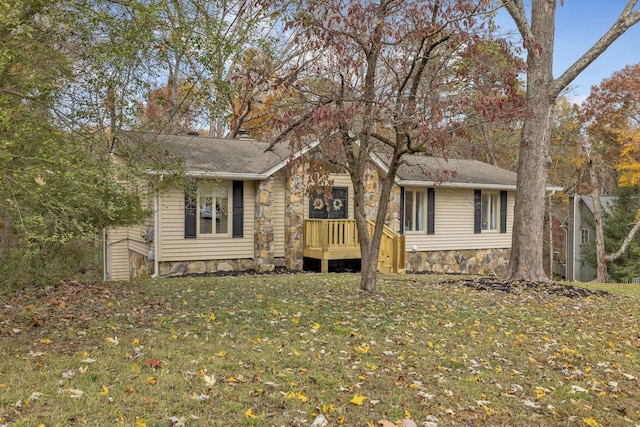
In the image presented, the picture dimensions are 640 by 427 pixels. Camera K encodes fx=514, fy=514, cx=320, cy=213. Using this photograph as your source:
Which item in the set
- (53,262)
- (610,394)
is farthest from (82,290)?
(610,394)

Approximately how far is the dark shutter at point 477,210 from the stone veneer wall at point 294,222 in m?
6.45

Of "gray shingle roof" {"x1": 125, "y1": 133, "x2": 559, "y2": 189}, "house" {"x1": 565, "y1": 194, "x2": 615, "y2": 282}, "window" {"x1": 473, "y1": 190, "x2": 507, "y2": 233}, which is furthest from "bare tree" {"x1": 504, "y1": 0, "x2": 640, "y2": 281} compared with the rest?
"house" {"x1": 565, "y1": 194, "x2": 615, "y2": 282}

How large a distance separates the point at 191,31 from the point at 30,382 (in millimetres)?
4503

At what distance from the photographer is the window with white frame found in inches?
693

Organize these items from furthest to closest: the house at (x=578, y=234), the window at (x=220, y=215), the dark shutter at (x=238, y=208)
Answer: the house at (x=578, y=234), the dark shutter at (x=238, y=208), the window at (x=220, y=215)

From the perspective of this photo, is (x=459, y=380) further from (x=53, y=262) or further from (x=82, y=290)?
(x=53, y=262)

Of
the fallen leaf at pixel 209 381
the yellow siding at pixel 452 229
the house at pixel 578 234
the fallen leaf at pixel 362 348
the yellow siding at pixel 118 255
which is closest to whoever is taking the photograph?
the fallen leaf at pixel 209 381

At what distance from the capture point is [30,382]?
367 cm

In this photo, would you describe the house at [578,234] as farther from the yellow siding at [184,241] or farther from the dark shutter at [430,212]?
the yellow siding at [184,241]

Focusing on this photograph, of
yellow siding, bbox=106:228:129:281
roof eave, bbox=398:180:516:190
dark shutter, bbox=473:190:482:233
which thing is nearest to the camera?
roof eave, bbox=398:180:516:190

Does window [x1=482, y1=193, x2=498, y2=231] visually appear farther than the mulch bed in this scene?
Yes

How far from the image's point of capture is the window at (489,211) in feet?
57.8

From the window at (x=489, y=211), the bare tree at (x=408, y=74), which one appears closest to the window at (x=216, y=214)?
the bare tree at (x=408, y=74)

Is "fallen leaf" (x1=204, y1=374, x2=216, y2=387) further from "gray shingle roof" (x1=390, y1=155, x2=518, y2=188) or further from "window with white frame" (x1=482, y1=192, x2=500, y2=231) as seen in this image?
"window with white frame" (x1=482, y1=192, x2=500, y2=231)
